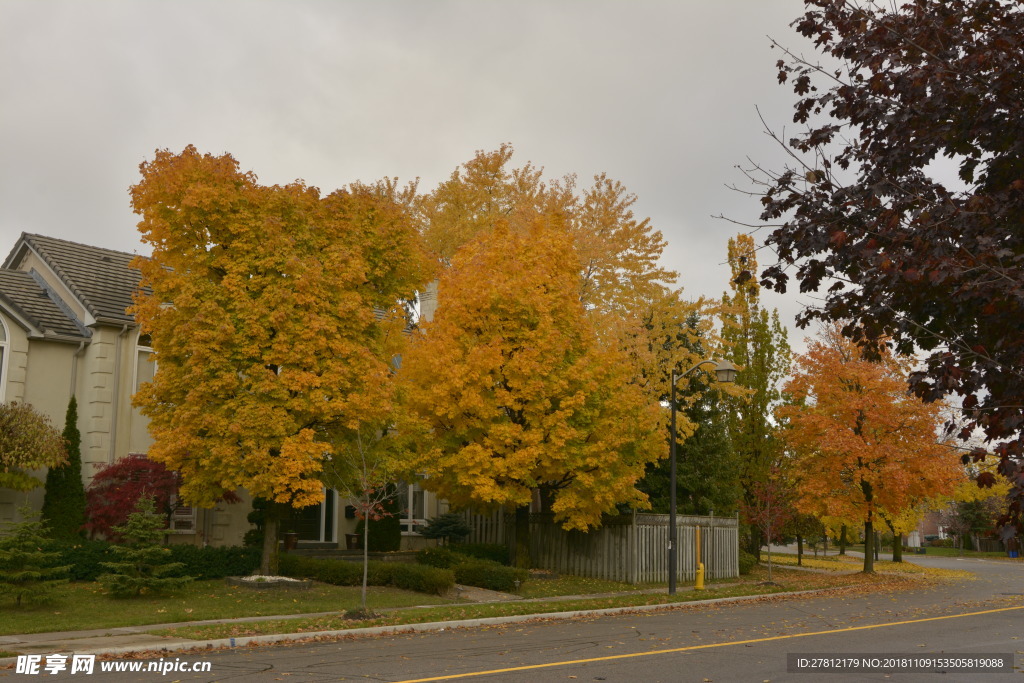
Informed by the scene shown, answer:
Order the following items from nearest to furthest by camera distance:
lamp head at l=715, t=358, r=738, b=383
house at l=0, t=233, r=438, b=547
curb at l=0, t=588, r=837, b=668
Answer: curb at l=0, t=588, r=837, b=668 < lamp head at l=715, t=358, r=738, b=383 < house at l=0, t=233, r=438, b=547

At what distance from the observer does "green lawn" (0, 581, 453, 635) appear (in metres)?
15.3

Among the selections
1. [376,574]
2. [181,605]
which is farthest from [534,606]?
[181,605]

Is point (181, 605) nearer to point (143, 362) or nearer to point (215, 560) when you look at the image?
point (215, 560)

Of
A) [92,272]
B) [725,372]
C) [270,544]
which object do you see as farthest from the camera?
[92,272]

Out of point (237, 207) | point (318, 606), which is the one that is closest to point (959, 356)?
point (318, 606)

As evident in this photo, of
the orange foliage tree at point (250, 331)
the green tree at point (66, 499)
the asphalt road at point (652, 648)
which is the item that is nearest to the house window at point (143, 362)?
the green tree at point (66, 499)

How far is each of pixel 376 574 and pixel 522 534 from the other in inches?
228

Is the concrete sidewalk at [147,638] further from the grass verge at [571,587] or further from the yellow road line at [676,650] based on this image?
the yellow road line at [676,650]

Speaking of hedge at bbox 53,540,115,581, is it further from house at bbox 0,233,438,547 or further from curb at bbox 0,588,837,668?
curb at bbox 0,588,837,668

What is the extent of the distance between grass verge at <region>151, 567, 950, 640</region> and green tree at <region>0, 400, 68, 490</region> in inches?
351

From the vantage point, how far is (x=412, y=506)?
32.5m

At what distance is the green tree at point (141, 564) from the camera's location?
17.9m

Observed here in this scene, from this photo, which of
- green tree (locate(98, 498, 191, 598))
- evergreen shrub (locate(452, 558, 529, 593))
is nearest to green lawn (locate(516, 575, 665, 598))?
evergreen shrub (locate(452, 558, 529, 593))

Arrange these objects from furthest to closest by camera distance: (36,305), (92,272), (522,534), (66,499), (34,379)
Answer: (92,272) < (522,534) < (36,305) < (34,379) < (66,499)
